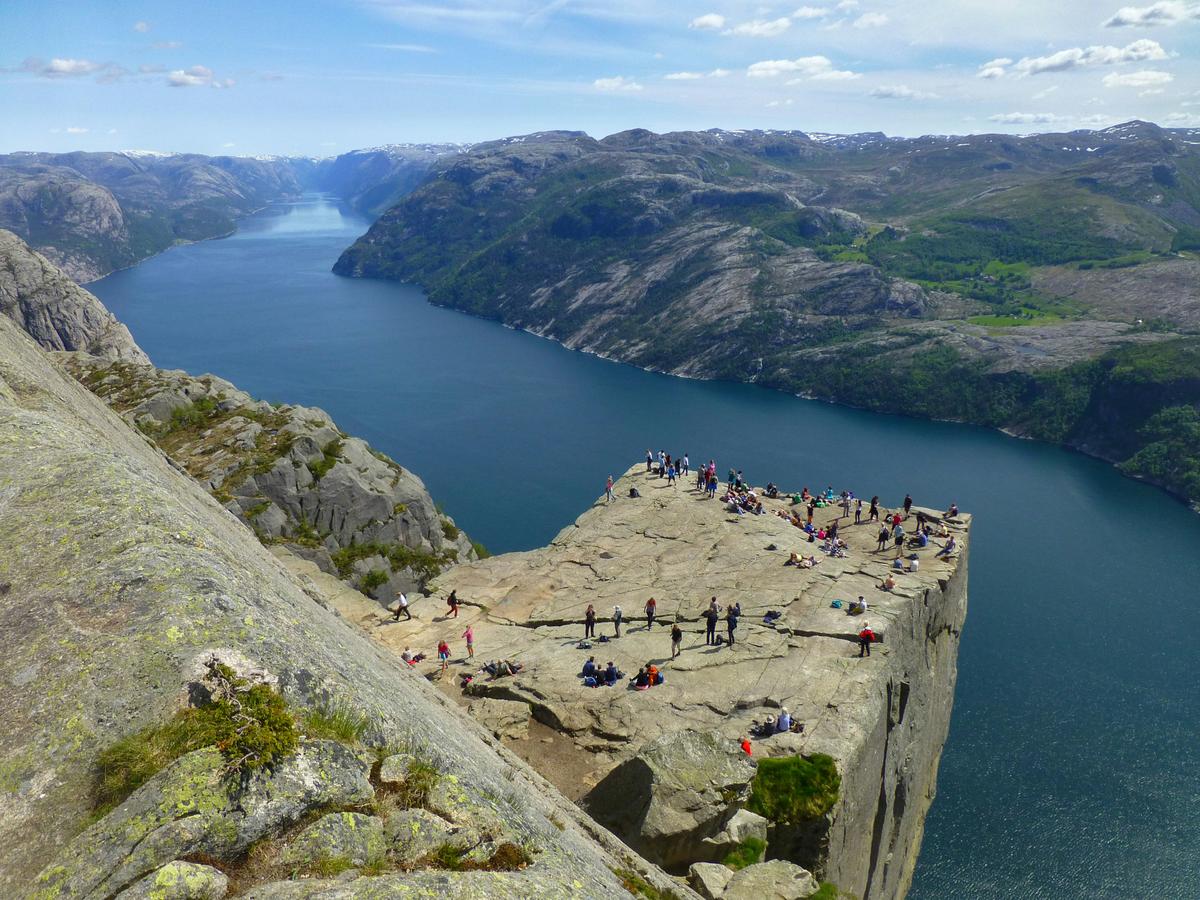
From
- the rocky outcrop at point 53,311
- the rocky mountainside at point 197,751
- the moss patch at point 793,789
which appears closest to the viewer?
the rocky mountainside at point 197,751

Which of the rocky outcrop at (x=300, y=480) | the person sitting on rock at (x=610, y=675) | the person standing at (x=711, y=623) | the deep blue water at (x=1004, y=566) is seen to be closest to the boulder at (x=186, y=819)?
the person sitting on rock at (x=610, y=675)

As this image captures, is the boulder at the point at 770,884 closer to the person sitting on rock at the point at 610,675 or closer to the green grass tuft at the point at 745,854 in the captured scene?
the green grass tuft at the point at 745,854

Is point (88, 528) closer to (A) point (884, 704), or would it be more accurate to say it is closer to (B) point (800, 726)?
(B) point (800, 726)

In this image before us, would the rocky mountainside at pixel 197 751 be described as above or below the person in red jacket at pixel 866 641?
above

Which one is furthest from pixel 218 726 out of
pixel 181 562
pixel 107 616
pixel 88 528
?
pixel 88 528

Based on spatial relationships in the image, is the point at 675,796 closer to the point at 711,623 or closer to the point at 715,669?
the point at 715,669
